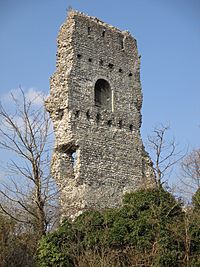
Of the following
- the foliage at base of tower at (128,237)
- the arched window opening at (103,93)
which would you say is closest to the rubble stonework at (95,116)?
the arched window opening at (103,93)

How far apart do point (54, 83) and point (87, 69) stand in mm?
1343

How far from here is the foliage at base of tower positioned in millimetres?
11047

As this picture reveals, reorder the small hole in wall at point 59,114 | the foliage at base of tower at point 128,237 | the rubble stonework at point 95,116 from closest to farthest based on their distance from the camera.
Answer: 1. the foliage at base of tower at point 128,237
2. the rubble stonework at point 95,116
3. the small hole in wall at point 59,114

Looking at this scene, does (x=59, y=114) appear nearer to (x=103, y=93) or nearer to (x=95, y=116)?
(x=95, y=116)

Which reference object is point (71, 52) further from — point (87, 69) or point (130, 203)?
point (130, 203)

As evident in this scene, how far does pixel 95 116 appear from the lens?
1877cm

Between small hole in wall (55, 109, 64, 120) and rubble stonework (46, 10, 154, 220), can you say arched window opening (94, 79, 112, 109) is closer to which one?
rubble stonework (46, 10, 154, 220)

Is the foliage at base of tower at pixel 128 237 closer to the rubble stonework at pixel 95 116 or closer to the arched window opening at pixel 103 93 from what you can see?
the rubble stonework at pixel 95 116

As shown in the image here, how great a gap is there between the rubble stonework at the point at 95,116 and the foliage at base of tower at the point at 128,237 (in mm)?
3952

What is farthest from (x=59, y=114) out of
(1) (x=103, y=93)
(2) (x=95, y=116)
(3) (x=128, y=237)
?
(3) (x=128, y=237)

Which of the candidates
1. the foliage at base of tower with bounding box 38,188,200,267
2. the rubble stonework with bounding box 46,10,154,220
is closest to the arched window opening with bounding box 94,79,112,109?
the rubble stonework with bounding box 46,10,154,220

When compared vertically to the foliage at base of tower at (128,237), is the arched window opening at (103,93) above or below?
above

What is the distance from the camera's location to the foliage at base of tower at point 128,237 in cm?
1105

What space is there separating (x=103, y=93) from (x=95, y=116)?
4.89ft
